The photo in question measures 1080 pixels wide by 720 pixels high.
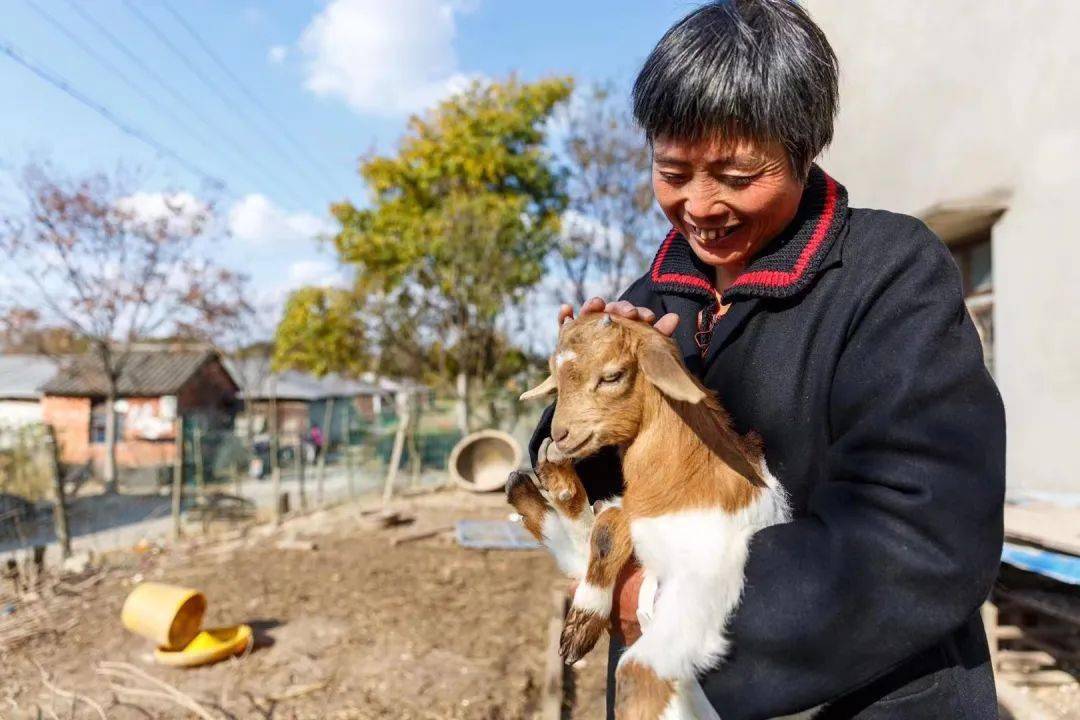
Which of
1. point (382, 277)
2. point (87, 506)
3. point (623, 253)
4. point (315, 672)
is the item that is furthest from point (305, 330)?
point (315, 672)

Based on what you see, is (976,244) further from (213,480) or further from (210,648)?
(213,480)

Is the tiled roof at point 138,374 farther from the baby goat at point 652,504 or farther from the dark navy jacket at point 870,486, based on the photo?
the dark navy jacket at point 870,486

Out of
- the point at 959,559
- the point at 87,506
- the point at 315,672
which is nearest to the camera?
the point at 959,559

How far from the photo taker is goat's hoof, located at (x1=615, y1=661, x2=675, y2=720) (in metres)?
1.22

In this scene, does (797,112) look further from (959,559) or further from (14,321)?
(14,321)

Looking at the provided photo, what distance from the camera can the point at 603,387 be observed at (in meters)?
1.45

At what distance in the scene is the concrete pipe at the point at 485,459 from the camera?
1348cm

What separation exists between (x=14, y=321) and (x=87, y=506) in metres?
6.05

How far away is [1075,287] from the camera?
5281 millimetres

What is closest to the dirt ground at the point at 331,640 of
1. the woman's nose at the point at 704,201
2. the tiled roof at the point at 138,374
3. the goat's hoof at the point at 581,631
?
the goat's hoof at the point at 581,631

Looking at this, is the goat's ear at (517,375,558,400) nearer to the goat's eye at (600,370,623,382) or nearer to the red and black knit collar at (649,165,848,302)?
the goat's eye at (600,370,623,382)

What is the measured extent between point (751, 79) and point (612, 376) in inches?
22.6

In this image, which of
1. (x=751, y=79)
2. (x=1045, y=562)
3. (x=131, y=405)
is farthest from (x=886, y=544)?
(x=131, y=405)

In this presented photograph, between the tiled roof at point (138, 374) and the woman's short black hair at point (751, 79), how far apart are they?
2936 cm
